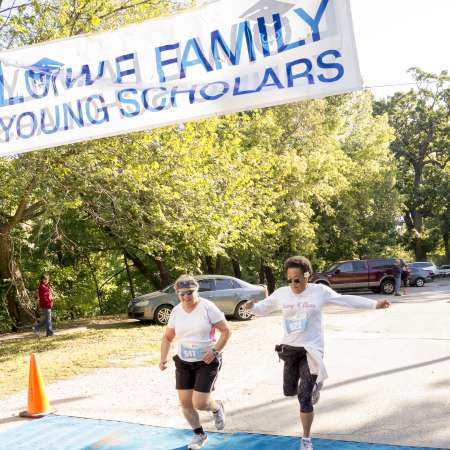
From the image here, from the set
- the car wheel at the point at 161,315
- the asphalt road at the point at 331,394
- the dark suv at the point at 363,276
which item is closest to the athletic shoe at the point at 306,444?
the asphalt road at the point at 331,394

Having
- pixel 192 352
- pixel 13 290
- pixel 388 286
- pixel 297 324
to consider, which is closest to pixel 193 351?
pixel 192 352

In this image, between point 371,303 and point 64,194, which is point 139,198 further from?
point 371,303

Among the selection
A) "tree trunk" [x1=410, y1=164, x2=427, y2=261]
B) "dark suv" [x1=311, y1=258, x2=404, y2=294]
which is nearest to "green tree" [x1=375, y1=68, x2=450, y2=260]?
"tree trunk" [x1=410, y1=164, x2=427, y2=261]

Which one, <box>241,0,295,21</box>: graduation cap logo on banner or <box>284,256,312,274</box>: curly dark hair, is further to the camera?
<box>284,256,312,274</box>: curly dark hair

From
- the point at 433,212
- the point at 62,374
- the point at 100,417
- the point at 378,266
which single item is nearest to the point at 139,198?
the point at 62,374

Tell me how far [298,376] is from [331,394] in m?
2.44

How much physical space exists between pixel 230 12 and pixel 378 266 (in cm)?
2413

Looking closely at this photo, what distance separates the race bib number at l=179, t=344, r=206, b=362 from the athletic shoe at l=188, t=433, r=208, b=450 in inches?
31.7

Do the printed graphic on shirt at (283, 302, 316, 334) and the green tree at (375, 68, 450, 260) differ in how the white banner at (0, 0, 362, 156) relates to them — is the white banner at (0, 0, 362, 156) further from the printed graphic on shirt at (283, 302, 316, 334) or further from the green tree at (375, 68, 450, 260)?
the green tree at (375, 68, 450, 260)

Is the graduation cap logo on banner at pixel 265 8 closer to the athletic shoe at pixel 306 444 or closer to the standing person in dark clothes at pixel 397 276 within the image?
the athletic shoe at pixel 306 444

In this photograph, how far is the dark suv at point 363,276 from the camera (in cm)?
2759

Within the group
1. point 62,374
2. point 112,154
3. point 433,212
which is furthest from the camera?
point 433,212

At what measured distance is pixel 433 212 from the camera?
51500 millimetres

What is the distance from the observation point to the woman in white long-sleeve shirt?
5.20 metres
